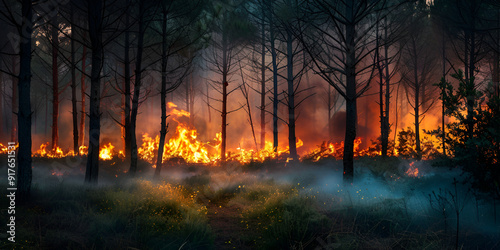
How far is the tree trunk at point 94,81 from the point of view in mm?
7344

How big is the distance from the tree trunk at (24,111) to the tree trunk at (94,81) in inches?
60.9

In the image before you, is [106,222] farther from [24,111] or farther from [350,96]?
[350,96]

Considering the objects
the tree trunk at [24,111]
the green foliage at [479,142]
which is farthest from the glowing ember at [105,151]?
the green foliage at [479,142]

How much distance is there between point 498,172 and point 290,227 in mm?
3541

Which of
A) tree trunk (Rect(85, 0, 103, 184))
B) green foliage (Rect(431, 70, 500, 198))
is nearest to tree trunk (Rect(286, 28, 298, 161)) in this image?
green foliage (Rect(431, 70, 500, 198))

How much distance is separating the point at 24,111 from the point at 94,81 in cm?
208

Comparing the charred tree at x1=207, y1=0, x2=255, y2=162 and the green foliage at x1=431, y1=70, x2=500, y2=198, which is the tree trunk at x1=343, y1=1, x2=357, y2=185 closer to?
the green foliage at x1=431, y1=70, x2=500, y2=198

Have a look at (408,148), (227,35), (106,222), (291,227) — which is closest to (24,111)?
(106,222)

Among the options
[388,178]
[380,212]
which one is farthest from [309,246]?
[388,178]

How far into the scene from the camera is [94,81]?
764cm

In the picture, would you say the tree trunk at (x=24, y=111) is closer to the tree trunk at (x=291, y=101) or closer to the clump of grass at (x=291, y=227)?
the clump of grass at (x=291, y=227)

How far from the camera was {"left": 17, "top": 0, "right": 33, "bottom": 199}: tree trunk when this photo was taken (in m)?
5.73

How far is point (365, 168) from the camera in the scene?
1127 cm

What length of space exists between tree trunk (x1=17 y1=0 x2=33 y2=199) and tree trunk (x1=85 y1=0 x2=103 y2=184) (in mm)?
1546
